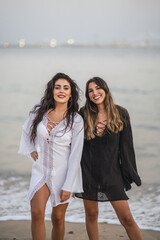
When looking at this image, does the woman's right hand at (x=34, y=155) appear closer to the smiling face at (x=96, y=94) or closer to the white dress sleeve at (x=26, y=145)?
the white dress sleeve at (x=26, y=145)

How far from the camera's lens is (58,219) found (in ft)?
8.58

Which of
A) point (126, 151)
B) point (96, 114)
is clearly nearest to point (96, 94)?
point (96, 114)

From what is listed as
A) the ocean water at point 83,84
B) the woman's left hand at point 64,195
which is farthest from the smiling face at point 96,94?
the ocean water at point 83,84

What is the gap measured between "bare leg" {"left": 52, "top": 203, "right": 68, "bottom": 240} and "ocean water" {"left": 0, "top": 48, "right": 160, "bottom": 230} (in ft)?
12.5

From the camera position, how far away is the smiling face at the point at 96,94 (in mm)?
2650

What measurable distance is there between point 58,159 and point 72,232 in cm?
134

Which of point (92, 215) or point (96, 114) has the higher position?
point (96, 114)

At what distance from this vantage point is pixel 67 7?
841 cm

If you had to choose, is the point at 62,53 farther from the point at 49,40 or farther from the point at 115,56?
the point at 115,56

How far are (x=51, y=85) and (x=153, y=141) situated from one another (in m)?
5.90

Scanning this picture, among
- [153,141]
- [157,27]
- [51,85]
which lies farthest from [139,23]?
[51,85]

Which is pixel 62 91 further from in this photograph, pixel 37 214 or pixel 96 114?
pixel 37 214

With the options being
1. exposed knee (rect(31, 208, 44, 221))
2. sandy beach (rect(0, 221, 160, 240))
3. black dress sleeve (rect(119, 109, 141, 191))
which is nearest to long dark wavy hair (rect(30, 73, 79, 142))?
black dress sleeve (rect(119, 109, 141, 191))

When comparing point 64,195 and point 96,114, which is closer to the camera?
point 64,195
